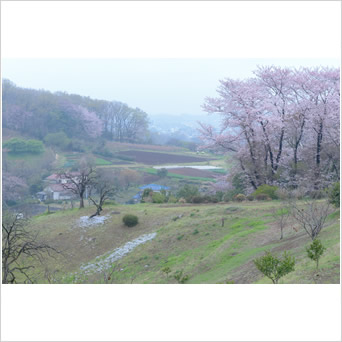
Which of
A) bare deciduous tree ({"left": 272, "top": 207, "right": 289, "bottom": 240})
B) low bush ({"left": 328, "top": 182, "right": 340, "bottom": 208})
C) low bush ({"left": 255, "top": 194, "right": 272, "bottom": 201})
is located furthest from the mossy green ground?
low bush ({"left": 255, "top": 194, "right": 272, "bottom": 201})

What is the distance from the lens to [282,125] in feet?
41.4

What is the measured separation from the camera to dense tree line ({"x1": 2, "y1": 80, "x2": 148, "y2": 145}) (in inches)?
888

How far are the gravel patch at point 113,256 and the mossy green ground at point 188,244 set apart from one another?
0.65 feet

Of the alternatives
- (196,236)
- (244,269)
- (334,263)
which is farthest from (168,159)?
(334,263)

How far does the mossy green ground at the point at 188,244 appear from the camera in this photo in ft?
19.1

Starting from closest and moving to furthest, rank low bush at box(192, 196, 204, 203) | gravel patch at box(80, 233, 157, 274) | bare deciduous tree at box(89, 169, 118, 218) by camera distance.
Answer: gravel patch at box(80, 233, 157, 274) → bare deciduous tree at box(89, 169, 118, 218) → low bush at box(192, 196, 204, 203)

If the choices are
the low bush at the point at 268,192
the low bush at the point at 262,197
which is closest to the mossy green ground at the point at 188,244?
the low bush at the point at 262,197

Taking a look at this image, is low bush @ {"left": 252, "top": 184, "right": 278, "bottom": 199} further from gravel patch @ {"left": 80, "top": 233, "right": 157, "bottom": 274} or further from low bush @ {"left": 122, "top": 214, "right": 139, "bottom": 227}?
gravel patch @ {"left": 80, "top": 233, "right": 157, "bottom": 274}

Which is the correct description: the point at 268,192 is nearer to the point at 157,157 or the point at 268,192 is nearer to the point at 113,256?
the point at 113,256

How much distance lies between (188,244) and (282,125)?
6.06 metres

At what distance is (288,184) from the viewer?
Result: 12.4 m

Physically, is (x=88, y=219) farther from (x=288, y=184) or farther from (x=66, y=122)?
(x=66, y=122)

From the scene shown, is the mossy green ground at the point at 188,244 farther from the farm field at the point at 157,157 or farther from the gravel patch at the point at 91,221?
the farm field at the point at 157,157

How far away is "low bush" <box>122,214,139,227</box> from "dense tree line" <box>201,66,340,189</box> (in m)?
4.61
